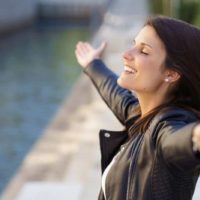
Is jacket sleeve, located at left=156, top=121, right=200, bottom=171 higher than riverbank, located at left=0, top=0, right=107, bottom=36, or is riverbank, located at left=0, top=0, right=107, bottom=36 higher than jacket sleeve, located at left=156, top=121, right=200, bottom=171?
riverbank, located at left=0, top=0, right=107, bottom=36

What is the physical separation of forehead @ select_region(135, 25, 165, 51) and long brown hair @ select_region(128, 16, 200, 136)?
0.03ft

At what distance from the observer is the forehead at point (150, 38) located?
1.69 metres

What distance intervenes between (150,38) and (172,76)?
112mm

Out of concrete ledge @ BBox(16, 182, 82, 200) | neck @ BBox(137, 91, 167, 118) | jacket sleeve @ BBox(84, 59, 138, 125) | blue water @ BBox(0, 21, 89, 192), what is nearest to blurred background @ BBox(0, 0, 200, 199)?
→ blue water @ BBox(0, 21, 89, 192)

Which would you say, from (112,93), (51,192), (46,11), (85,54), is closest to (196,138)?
(112,93)

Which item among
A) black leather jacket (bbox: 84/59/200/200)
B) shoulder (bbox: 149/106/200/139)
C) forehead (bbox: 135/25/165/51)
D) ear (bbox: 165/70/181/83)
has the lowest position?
black leather jacket (bbox: 84/59/200/200)

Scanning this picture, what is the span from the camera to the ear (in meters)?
1.68

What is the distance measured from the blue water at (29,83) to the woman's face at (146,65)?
19.5 ft

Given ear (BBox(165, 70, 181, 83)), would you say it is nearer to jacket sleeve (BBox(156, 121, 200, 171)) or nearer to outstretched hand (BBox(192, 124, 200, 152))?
jacket sleeve (BBox(156, 121, 200, 171))

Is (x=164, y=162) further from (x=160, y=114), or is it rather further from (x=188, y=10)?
(x=188, y=10)

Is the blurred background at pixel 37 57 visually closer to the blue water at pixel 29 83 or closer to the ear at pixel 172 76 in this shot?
the blue water at pixel 29 83

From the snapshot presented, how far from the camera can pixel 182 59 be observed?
5.44 ft

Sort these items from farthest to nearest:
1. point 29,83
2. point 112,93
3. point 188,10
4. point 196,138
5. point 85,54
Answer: point 29,83 → point 188,10 → point 85,54 → point 112,93 → point 196,138

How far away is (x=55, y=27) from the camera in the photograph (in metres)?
30.0
